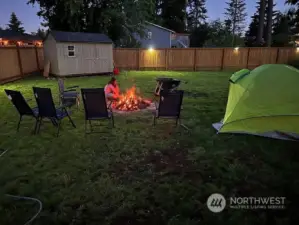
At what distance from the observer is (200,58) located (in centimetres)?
1875

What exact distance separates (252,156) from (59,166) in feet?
10.7

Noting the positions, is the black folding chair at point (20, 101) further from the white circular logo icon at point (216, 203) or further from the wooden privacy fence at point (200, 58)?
the wooden privacy fence at point (200, 58)

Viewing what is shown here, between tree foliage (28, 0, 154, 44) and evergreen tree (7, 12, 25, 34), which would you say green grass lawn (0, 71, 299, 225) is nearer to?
tree foliage (28, 0, 154, 44)

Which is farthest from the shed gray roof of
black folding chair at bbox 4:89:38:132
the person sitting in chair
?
black folding chair at bbox 4:89:38:132

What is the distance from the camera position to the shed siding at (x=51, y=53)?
14336 millimetres

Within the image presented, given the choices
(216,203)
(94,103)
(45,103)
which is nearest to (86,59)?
(45,103)

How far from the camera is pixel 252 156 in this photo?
4059 mm

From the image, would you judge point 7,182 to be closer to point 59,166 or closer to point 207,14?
point 59,166

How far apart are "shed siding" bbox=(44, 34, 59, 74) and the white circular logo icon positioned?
13738 millimetres

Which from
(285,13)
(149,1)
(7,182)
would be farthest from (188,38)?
(7,182)

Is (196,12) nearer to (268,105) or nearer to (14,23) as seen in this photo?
(14,23)

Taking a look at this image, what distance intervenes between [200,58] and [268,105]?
49.1 feet

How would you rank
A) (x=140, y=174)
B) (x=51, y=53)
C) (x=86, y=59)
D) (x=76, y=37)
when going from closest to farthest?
1. (x=140, y=174)
2. (x=51, y=53)
3. (x=76, y=37)
4. (x=86, y=59)

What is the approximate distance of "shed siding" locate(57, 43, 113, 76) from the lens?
1434cm
